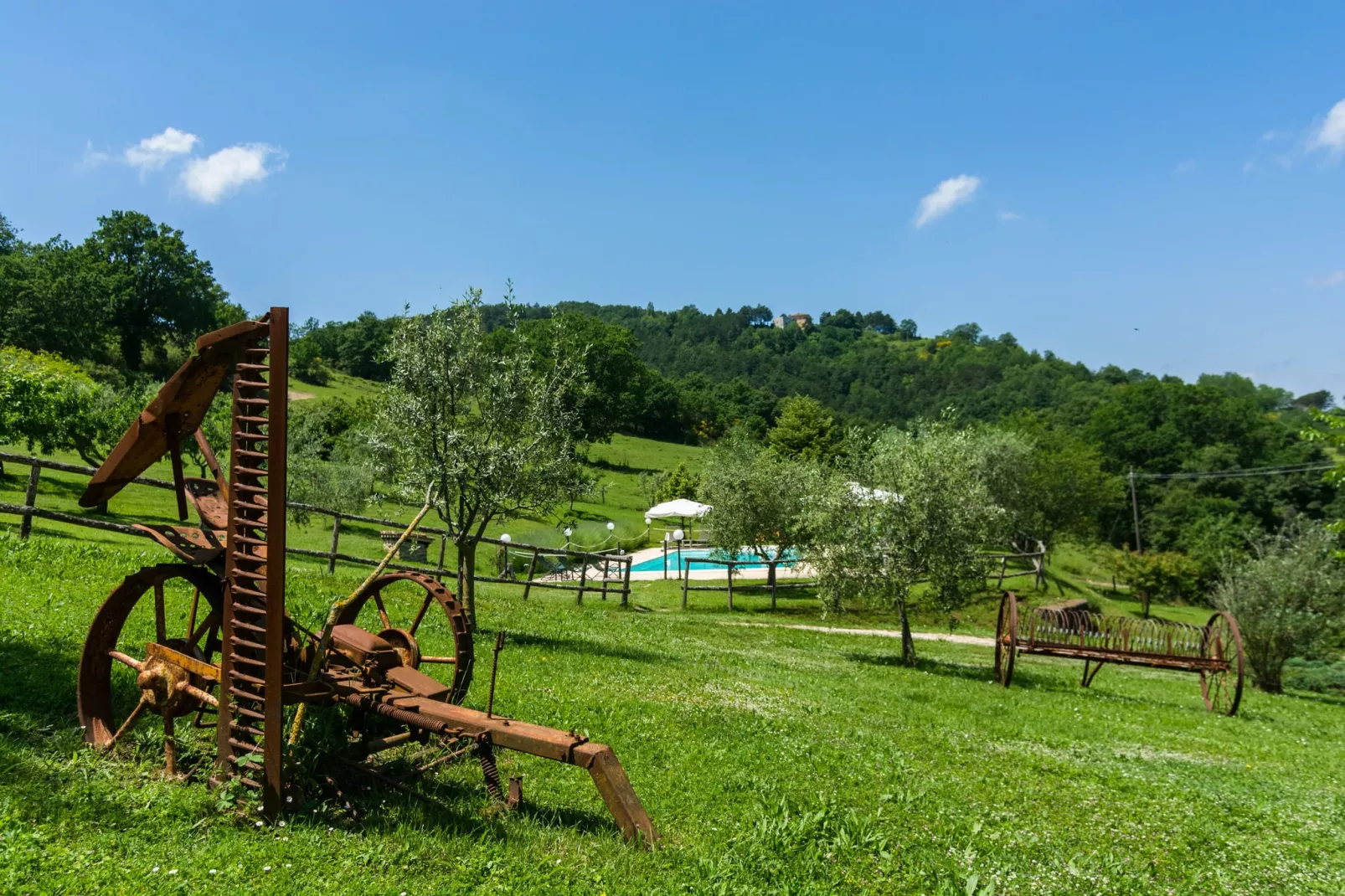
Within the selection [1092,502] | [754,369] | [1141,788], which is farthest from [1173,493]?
[754,369]

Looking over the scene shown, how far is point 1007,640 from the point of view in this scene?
17.6 m

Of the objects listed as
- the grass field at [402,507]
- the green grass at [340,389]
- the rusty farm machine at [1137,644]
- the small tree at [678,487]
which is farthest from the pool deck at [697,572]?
the green grass at [340,389]

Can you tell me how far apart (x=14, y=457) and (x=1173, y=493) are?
84856 mm

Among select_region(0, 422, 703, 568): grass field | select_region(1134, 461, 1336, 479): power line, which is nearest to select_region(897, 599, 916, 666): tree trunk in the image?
select_region(0, 422, 703, 568): grass field

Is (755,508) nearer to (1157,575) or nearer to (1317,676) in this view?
(1317,676)

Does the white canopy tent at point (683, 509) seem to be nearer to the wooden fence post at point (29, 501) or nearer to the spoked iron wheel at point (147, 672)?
the wooden fence post at point (29, 501)

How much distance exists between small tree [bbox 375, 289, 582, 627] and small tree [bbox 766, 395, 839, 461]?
5724cm

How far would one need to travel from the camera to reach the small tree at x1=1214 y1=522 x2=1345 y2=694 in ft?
74.1

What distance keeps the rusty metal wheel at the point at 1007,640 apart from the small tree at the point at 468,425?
919 cm

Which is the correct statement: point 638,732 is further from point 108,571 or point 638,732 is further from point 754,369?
point 754,369

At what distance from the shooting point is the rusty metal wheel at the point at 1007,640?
1644 centimetres

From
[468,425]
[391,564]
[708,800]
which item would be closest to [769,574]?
[391,564]

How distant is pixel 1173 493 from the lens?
76.8 m

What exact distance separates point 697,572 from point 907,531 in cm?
2229
